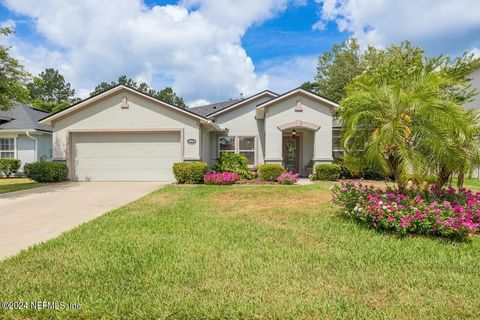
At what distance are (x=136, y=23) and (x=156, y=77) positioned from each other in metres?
10.8

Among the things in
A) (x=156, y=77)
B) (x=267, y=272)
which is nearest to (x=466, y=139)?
(x=267, y=272)

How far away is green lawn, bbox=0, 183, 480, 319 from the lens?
297cm

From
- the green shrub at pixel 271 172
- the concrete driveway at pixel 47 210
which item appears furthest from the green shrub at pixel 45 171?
the green shrub at pixel 271 172

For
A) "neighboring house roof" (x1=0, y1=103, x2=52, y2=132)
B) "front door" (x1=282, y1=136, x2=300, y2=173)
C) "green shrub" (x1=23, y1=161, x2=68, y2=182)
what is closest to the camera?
"green shrub" (x1=23, y1=161, x2=68, y2=182)

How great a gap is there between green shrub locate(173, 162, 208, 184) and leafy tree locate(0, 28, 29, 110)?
746 cm

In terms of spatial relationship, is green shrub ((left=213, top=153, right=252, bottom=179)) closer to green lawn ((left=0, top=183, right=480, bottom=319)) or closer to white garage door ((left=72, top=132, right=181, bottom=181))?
white garage door ((left=72, top=132, right=181, bottom=181))

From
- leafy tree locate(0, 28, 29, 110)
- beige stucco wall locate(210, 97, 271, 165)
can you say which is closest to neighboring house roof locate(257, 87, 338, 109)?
beige stucco wall locate(210, 97, 271, 165)

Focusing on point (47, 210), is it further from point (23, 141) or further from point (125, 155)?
point (23, 141)

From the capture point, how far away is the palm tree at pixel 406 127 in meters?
5.60

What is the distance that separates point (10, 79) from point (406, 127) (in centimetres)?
1539

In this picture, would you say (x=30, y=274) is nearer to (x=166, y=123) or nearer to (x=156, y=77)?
(x=166, y=123)

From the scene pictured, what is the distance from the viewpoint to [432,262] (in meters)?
4.16

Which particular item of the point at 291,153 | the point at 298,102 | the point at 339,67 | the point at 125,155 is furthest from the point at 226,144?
the point at 339,67

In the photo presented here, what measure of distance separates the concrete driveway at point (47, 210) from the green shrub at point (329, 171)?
28.9ft
